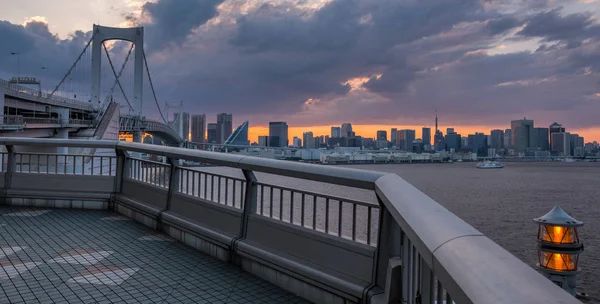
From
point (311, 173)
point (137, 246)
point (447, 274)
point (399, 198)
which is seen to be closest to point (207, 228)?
point (137, 246)

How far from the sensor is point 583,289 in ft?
53.9

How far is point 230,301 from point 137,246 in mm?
1714

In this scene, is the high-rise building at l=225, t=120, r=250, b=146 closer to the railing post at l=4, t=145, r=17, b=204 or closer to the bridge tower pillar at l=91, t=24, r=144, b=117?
the bridge tower pillar at l=91, t=24, r=144, b=117

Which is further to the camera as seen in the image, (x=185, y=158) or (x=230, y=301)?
(x=185, y=158)

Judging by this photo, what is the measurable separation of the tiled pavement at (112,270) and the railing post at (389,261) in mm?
723

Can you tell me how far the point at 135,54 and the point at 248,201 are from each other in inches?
2333

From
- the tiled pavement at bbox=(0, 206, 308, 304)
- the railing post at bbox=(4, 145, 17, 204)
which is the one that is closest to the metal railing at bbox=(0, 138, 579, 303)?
the tiled pavement at bbox=(0, 206, 308, 304)

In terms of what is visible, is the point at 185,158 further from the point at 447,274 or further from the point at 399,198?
the point at 447,274

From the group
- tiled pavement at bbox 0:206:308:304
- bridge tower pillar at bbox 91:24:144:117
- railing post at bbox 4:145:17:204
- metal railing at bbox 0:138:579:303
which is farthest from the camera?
bridge tower pillar at bbox 91:24:144:117

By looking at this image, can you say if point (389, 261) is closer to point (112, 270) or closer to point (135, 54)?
point (112, 270)

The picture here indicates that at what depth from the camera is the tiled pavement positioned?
3129mm

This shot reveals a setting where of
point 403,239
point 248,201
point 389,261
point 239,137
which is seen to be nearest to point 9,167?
point 248,201

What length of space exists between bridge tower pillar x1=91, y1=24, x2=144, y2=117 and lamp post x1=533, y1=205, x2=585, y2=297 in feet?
172

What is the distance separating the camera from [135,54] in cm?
5816
